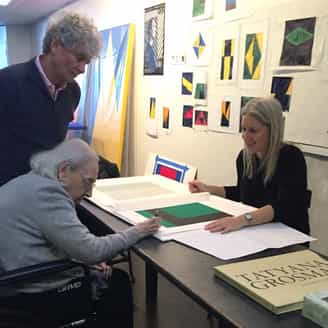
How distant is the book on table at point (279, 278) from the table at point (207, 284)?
0.06 feet

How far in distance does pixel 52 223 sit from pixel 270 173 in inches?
37.3

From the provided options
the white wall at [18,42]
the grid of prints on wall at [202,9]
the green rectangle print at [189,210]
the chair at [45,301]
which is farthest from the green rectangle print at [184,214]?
the white wall at [18,42]

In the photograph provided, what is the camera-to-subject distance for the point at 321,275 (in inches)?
43.4

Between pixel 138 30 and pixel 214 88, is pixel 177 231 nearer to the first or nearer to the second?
pixel 214 88

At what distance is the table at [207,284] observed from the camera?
0.92 m

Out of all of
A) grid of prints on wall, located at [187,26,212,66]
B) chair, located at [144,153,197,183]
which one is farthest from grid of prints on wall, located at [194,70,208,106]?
chair, located at [144,153,197,183]

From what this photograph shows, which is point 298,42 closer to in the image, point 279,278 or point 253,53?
point 253,53

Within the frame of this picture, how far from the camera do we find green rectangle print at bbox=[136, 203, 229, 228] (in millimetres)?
1589

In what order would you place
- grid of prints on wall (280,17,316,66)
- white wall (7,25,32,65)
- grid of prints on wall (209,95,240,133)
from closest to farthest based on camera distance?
grid of prints on wall (280,17,316,66) → grid of prints on wall (209,95,240,133) → white wall (7,25,32,65)

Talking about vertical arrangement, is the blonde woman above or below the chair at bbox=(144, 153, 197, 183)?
above

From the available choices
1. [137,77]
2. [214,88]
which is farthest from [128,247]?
[137,77]

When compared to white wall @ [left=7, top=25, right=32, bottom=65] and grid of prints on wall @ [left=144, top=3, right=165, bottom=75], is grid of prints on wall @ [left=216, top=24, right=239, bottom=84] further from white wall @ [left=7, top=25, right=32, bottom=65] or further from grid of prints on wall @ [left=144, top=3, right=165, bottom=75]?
white wall @ [left=7, top=25, right=32, bottom=65]

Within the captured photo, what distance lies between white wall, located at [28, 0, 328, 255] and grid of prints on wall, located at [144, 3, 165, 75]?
64 mm

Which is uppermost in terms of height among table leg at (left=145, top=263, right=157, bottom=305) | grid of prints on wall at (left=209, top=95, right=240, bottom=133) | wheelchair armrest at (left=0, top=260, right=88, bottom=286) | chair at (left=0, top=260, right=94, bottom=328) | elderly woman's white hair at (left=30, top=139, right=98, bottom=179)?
grid of prints on wall at (left=209, top=95, right=240, bottom=133)
